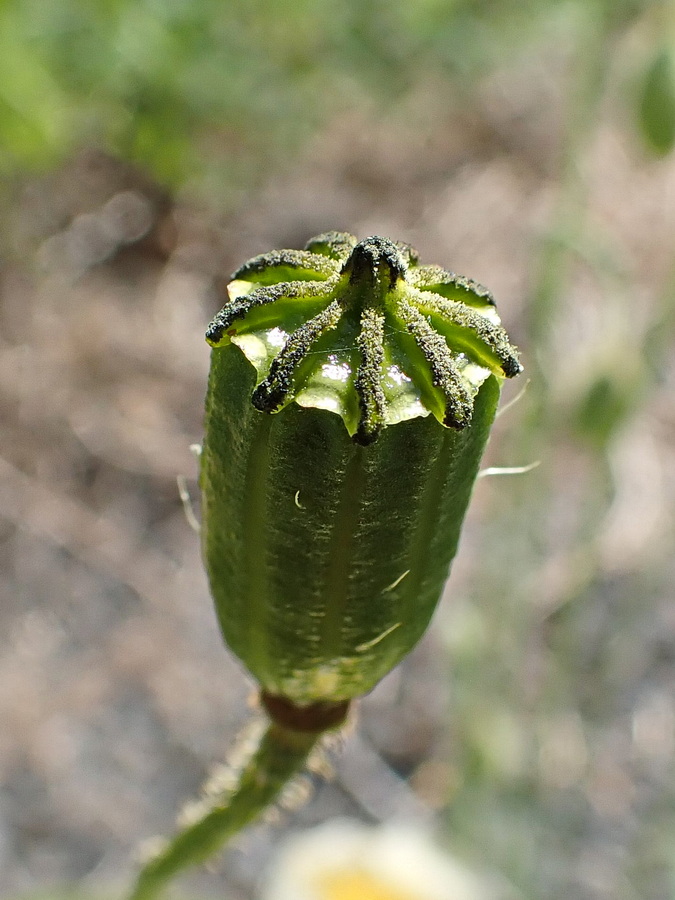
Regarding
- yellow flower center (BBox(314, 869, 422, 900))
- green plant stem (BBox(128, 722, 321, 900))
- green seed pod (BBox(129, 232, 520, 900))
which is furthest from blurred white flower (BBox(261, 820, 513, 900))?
green seed pod (BBox(129, 232, 520, 900))

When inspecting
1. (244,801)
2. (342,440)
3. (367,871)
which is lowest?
(367,871)

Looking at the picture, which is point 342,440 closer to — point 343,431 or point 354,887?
point 343,431

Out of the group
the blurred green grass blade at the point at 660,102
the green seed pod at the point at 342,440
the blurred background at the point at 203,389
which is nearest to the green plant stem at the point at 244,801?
the green seed pod at the point at 342,440

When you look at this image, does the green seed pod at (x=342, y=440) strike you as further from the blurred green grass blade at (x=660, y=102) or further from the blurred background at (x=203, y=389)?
the blurred green grass blade at (x=660, y=102)

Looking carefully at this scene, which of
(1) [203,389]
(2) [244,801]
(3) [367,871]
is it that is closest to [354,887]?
(3) [367,871]

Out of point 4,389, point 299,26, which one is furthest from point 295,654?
point 299,26

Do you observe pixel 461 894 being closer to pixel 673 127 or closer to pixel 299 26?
pixel 673 127
